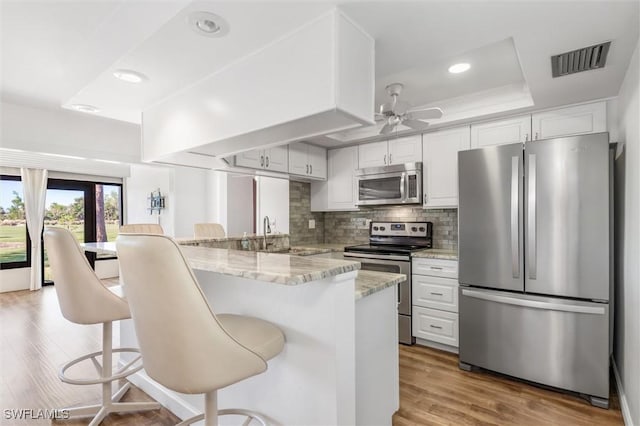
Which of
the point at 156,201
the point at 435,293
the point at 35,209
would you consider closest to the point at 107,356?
the point at 435,293

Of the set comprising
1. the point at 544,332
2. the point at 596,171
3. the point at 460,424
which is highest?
the point at 596,171

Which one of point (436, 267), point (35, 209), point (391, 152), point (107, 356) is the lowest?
point (107, 356)

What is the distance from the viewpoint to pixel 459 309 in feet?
9.19

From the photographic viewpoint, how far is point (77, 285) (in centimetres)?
176

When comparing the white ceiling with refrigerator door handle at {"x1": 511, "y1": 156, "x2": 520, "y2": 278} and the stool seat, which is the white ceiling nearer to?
refrigerator door handle at {"x1": 511, "y1": 156, "x2": 520, "y2": 278}

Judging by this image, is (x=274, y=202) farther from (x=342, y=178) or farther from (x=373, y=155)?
(x=373, y=155)

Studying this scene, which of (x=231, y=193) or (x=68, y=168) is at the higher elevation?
(x=68, y=168)

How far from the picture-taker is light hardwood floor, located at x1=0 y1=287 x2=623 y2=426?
2029 millimetres

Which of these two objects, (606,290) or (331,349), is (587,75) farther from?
(331,349)

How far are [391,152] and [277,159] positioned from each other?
133 cm

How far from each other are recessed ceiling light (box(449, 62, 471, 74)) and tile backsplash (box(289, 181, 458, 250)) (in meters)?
1.55

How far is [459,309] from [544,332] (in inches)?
24.1

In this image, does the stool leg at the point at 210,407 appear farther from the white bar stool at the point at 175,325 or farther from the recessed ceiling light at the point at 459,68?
the recessed ceiling light at the point at 459,68

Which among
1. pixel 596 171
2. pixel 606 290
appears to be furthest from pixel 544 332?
pixel 596 171
